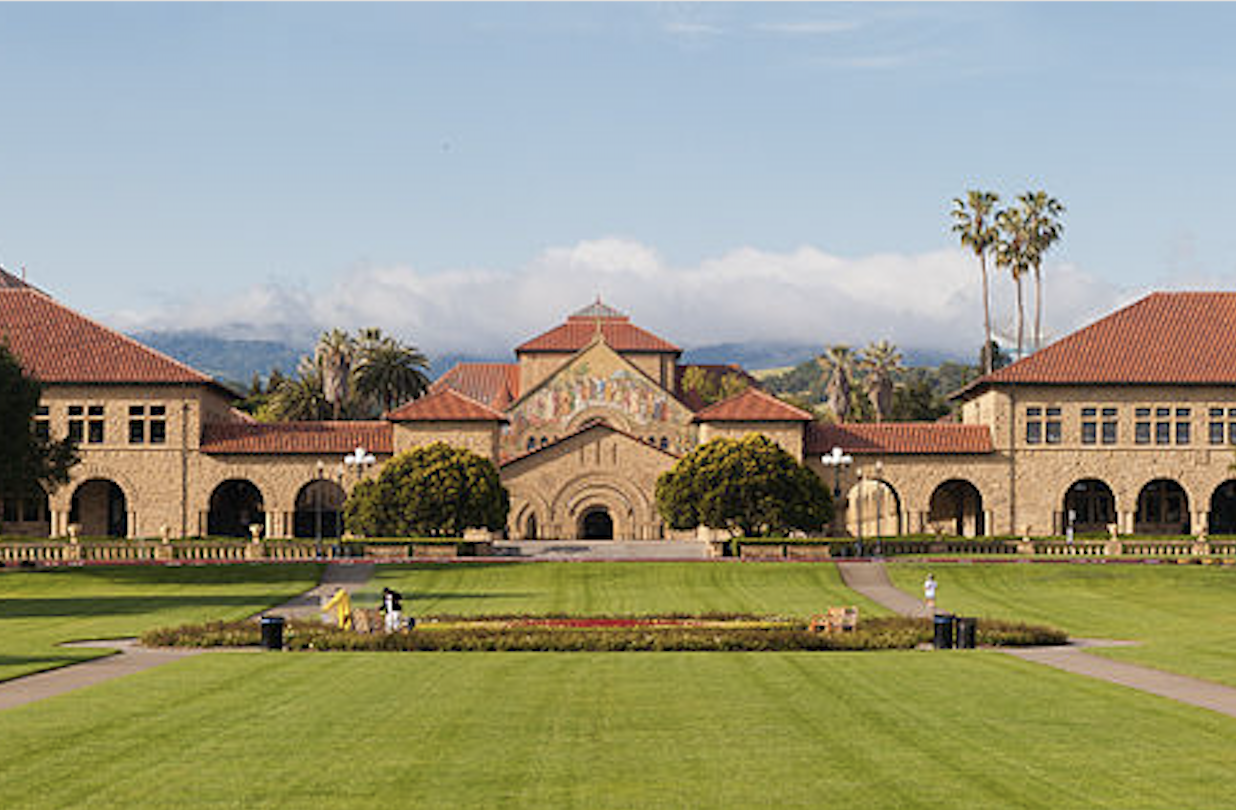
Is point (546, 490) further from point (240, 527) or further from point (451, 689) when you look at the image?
point (451, 689)

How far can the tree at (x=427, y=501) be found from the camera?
240ft

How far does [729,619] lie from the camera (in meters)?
43.7

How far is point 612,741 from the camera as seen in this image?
19.9m

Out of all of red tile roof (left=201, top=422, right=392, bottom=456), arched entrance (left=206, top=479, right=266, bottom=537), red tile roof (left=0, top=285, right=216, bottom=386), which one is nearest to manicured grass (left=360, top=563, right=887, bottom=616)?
red tile roof (left=201, top=422, right=392, bottom=456)

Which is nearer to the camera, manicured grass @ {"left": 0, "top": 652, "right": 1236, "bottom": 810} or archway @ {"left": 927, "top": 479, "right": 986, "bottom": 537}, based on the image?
manicured grass @ {"left": 0, "top": 652, "right": 1236, "bottom": 810}

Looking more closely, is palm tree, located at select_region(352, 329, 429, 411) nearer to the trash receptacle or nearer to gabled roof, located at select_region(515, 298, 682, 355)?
gabled roof, located at select_region(515, 298, 682, 355)

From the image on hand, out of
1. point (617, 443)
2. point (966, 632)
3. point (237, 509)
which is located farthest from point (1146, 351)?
point (966, 632)

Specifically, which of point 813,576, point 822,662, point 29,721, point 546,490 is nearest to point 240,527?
point 546,490

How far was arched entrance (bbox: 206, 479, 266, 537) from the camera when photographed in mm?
90688

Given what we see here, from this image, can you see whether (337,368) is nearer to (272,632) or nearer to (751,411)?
(751,411)

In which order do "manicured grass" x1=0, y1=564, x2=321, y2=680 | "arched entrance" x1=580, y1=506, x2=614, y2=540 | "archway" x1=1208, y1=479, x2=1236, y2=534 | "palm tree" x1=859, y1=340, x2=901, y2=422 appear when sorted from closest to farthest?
"manicured grass" x1=0, y1=564, x2=321, y2=680
"arched entrance" x1=580, y1=506, x2=614, y2=540
"archway" x1=1208, y1=479, x2=1236, y2=534
"palm tree" x1=859, y1=340, x2=901, y2=422

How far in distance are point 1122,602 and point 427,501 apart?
106 ft

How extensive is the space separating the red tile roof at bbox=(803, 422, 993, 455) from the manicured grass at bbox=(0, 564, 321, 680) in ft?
103

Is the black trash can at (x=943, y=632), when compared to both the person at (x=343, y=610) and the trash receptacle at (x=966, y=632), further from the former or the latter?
the person at (x=343, y=610)
